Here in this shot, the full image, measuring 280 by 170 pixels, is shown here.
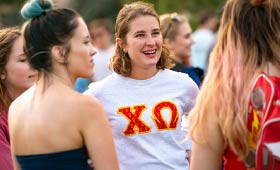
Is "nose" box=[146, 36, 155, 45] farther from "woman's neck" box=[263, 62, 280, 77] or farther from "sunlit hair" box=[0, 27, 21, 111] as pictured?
"woman's neck" box=[263, 62, 280, 77]

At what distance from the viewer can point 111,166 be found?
165 inches

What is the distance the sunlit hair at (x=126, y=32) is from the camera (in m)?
5.47

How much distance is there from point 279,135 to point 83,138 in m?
1.11

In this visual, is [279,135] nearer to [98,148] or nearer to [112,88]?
[98,148]

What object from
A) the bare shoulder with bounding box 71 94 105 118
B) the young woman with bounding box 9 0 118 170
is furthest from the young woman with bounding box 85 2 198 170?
the bare shoulder with bounding box 71 94 105 118

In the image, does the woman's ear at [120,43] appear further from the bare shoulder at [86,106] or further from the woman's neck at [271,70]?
the woman's neck at [271,70]

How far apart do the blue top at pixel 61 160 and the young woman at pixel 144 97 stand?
100 centimetres

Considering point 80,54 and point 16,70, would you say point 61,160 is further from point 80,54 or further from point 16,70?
point 16,70

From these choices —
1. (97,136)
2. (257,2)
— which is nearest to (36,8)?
(97,136)

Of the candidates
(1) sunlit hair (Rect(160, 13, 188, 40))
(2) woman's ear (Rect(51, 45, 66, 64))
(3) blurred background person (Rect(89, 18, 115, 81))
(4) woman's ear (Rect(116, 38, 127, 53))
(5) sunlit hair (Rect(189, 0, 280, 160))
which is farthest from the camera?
(3) blurred background person (Rect(89, 18, 115, 81))

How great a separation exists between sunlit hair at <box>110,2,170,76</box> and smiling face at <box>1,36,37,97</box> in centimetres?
67

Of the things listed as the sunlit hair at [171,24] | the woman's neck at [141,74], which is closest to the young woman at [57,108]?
the woman's neck at [141,74]

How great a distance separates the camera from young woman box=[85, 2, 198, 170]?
17.0 ft

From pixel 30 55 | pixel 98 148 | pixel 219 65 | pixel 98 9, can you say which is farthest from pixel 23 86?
pixel 98 9
